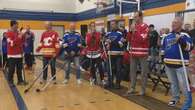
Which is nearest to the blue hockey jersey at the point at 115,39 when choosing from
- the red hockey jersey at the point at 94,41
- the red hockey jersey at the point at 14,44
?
the red hockey jersey at the point at 94,41

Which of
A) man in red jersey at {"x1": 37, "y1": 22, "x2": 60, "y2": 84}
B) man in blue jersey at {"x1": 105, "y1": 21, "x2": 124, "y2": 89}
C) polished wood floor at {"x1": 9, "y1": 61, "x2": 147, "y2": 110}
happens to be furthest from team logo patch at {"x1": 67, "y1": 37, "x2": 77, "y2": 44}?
polished wood floor at {"x1": 9, "y1": 61, "x2": 147, "y2": 110}

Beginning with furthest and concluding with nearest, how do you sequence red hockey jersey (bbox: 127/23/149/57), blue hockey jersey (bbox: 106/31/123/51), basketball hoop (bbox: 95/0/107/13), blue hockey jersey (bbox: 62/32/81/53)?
basketball hoop (bbox: 95/0/107/13) < blue hockey jersey (bbox: 62/32/81/53) < blue hockey jersey (bbox: 106/31/123/51) < red hockey jersey (bbox: 127/23/149/57)

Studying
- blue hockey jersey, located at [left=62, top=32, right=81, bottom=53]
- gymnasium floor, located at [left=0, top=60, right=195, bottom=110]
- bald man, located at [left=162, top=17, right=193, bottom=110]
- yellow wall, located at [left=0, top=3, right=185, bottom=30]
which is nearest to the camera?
→ bald man, located at [left=162, top=17, right=193, bottom=110]

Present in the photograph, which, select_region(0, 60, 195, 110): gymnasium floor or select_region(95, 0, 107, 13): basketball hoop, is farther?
select_region(95, 0, 107, 13): basketball hoop

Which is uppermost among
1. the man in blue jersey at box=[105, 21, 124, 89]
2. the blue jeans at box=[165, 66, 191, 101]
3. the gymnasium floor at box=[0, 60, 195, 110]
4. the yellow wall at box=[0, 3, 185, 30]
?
the yellow wall at box=[0, 3, 185, 30]

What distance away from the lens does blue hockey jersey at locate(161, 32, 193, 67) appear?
5.40 m

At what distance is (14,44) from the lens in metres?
8.03

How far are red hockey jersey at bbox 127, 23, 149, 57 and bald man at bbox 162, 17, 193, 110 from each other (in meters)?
0.84

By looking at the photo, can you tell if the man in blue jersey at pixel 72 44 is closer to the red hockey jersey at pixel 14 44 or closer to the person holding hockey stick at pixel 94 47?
the person holding hockey stick at pixel 94 47

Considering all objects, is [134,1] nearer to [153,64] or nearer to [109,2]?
[109,2]

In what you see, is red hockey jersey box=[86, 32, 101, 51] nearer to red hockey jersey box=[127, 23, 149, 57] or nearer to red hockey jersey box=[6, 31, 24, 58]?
red hockey jersey box=[127, 23, 149, 57]

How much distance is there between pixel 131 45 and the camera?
6875mm

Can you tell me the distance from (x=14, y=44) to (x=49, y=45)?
837mm

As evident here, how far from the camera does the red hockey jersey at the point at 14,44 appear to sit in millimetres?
8016
